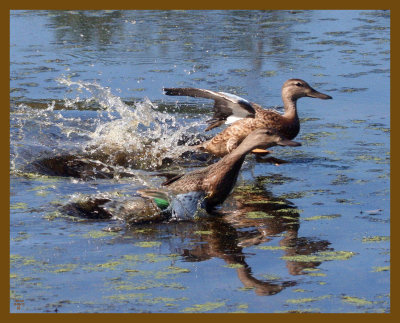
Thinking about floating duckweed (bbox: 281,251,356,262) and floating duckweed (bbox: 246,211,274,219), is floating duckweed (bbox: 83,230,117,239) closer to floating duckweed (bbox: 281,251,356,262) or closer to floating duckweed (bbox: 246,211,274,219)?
floating duckweed (bbox: 246,211,274,219)

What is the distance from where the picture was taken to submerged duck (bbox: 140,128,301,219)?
7.16 meters

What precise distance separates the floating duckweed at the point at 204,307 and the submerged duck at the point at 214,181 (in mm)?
1976

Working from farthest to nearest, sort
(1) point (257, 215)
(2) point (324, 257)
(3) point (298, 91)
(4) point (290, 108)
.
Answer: (3) point (298, 91)
(4) point (290, 108)
(1) point (257, 215)
(2) point (324, 257)

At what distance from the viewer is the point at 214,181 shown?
721 centimetres

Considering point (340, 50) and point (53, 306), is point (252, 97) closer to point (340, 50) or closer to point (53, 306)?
point (340, 50)

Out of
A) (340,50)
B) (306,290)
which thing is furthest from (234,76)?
(306,290)

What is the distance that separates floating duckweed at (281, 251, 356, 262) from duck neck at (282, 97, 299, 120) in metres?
3.60

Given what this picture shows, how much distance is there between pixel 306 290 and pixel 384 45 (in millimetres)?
8780

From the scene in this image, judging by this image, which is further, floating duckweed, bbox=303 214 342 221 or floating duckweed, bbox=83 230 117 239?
floating duckweed, bbox=303 214 342 221

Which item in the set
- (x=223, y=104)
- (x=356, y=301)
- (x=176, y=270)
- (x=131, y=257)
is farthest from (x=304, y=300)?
(x=223, y=104)

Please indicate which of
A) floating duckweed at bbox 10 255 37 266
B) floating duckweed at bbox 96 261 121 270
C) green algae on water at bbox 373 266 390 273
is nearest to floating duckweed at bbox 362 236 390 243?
green algae on water at bbox 373 266 390 273

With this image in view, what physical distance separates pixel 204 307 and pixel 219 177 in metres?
2.26

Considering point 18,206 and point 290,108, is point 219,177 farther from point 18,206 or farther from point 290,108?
point 290,108

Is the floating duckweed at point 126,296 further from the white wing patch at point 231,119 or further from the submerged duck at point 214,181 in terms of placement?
the white wing patch at point 231,119
